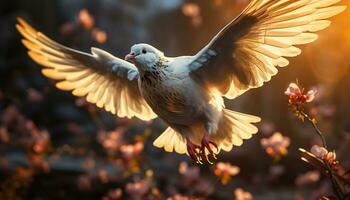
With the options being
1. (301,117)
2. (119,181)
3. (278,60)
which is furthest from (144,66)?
(119,181)

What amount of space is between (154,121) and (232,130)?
367cm

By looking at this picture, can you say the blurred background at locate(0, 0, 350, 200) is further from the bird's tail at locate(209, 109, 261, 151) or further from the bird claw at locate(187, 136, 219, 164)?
the bird claw at locate(187, 136, 219, 164)

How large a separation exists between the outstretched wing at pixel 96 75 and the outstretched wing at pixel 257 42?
0.57 metres

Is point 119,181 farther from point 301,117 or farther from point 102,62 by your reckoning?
point 301,117

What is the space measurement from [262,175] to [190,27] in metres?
2.19

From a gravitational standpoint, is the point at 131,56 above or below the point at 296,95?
above

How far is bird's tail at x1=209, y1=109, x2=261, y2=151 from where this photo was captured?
8.04 ft

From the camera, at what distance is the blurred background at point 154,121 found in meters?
4.81

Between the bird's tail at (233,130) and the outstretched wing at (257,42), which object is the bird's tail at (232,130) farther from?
the outstretched wing at (257,42)

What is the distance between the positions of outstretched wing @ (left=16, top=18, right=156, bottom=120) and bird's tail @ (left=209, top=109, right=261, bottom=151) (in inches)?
16.4

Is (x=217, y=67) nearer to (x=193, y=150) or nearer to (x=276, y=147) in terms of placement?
(x=193, y=150)

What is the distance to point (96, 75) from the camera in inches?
110

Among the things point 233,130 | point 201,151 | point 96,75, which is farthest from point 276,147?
point 96,75

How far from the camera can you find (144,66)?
7.09ft
